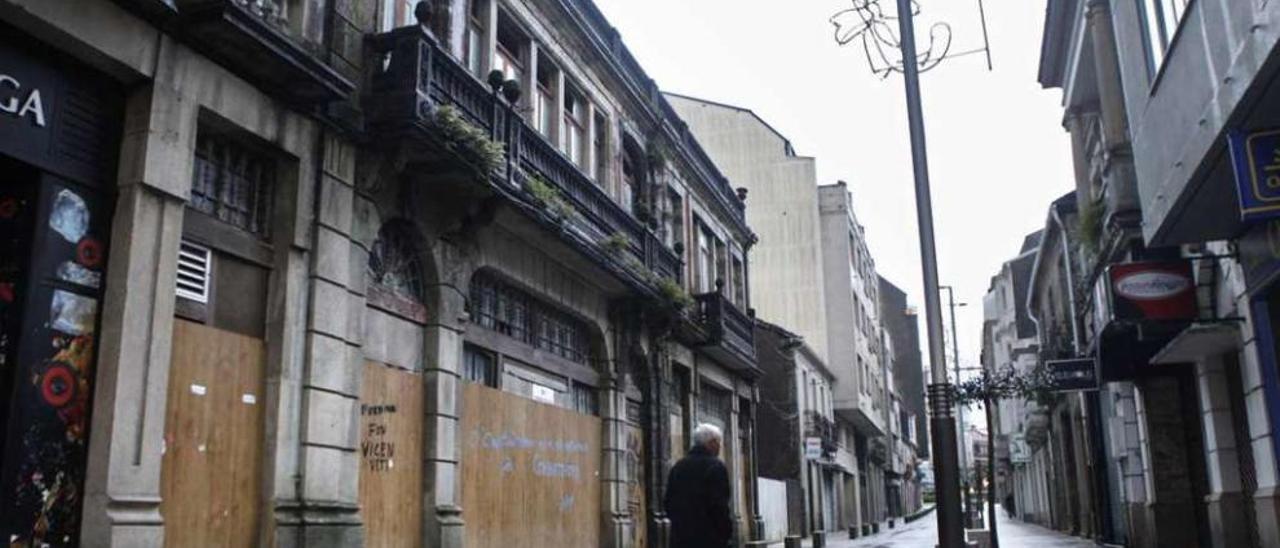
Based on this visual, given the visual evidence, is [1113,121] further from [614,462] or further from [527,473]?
[527,473]

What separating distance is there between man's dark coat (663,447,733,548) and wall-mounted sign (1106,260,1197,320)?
7.50 metres

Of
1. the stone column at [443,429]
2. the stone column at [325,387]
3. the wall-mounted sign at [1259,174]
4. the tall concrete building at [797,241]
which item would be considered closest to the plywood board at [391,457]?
the stone column at [443,429]

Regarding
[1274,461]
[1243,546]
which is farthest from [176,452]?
[1243,546]

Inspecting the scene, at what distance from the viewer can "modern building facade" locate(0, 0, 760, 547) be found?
730cm

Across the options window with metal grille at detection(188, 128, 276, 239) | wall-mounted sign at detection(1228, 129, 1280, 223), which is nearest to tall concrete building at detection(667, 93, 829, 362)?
window with metal grille at detection(188, 128, 276, 239)

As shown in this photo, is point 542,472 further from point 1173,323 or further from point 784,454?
point 784,454

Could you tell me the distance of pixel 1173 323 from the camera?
1253cm

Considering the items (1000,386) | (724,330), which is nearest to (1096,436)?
(1000,386)

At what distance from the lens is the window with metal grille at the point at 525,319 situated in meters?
14.0

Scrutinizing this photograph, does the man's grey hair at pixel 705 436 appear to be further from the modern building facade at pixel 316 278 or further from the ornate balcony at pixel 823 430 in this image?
the ornate balcony at pixel 823 430

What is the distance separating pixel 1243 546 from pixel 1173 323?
3.12 metres

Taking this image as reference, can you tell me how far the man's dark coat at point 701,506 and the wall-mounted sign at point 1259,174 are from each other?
4.71 meters

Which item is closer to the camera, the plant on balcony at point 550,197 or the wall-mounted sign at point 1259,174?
the wall-mounted sign at point 1259,174

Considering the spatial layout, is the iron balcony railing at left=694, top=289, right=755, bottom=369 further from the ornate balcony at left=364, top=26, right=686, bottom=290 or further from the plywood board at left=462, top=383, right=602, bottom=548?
the plywood board at left=462, top=383, right=602, bottom=548
